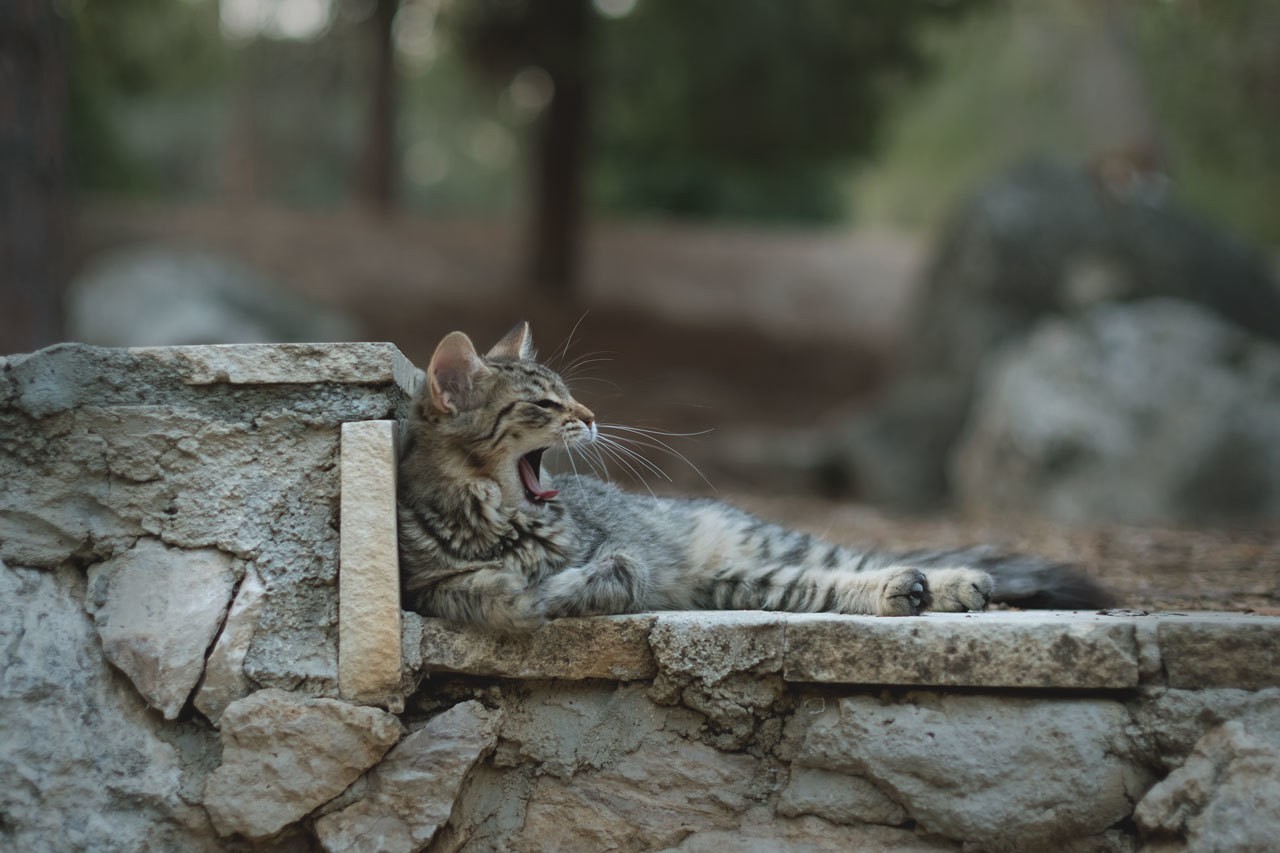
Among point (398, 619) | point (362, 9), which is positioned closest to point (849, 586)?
point (398, 619)

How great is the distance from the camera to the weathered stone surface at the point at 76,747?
9.24ft

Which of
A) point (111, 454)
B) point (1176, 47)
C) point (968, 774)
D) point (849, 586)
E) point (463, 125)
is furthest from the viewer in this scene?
point (463, 125)

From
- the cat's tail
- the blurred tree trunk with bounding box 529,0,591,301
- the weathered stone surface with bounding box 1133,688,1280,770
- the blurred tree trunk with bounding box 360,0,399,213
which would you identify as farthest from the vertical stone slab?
the blurred tree trunk with bounding box 360,0,399,213

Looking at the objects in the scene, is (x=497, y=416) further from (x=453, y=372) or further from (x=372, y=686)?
(x=372, y=686)

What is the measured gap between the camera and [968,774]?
2.76 meters

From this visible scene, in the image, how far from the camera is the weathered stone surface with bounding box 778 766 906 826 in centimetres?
285

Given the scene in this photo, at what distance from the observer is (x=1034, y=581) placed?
11.2 feet

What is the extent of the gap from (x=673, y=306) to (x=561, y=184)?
2597 mm

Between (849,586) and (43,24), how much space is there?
509 cm

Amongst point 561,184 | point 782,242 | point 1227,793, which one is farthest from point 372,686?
point 782,242

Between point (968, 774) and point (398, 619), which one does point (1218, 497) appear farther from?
point (398, 619)

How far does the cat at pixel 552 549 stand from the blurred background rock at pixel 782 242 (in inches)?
104

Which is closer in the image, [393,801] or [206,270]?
[393,801]

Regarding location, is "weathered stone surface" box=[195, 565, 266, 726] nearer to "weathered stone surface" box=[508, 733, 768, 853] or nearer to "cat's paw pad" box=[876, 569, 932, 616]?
"weathered stone surface" box=[508, 733, 768, 853]
